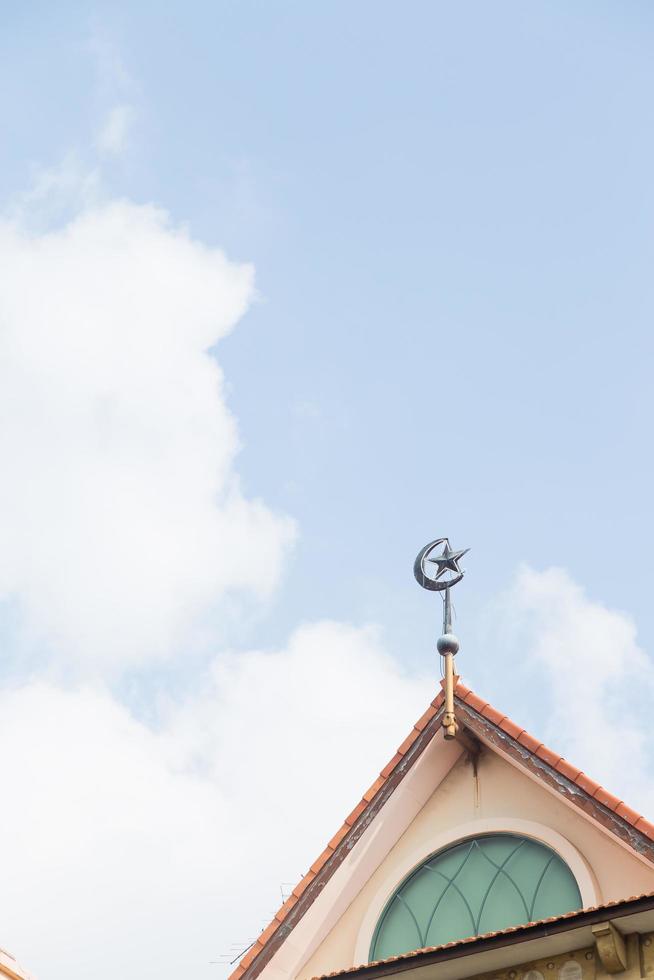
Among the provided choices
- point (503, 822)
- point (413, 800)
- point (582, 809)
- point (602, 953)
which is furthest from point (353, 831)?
point (602, 953)

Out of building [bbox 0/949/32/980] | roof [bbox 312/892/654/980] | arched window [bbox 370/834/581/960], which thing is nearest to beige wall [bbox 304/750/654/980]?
arched window [bbox 370/834/581/960]

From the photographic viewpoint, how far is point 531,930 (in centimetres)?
1138

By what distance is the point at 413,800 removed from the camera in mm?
14266

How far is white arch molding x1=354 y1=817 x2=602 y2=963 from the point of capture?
13.0m

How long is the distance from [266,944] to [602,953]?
12.8 ft

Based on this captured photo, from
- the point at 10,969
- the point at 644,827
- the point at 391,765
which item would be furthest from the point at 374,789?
the point at 10,969

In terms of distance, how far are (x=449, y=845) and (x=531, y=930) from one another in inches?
98.0

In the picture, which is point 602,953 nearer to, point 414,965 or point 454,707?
point 414,965

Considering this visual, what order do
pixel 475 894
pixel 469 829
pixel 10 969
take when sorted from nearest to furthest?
1. pixel 475 894
2. pixel 469 829
3. pixel 10 969

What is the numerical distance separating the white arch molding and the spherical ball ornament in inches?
71.6

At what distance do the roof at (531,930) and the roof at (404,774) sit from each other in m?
1.55

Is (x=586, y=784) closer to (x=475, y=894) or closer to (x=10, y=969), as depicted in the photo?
(x=475, y=894)

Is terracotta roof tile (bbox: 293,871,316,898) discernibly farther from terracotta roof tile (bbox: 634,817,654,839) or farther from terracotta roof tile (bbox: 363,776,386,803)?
terracotta roof tile (bbox: 634,817,654,839)

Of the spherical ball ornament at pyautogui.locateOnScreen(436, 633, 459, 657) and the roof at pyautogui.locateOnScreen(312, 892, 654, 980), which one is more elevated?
the spherical ball ornament at pyautogui.locateOnScreen(436, 633, 459, 657)
